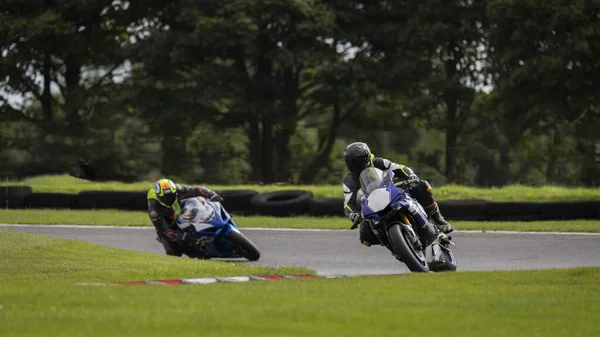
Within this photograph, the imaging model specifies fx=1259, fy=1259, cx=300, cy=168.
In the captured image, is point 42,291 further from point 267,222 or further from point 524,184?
point 524,184

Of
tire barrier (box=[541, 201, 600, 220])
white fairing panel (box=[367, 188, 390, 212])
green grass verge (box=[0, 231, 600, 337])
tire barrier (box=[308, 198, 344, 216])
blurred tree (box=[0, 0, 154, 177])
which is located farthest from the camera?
blurred tree (box=[0, 0, 154, 177])

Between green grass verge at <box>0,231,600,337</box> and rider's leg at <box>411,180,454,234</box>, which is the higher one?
rider's leg at <box>411,180,454,234</box>

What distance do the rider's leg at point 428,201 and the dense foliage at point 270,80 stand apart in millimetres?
14055

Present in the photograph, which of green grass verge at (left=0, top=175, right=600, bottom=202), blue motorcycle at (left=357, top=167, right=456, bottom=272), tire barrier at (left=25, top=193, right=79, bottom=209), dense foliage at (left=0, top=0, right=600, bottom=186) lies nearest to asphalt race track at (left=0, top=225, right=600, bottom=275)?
blue motorcycle at (left=357, top=167, right=456, bottom=272)

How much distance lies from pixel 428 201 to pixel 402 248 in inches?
33.7

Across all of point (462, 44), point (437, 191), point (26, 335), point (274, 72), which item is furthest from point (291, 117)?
point (26, 335)

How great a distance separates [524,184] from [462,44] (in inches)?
450

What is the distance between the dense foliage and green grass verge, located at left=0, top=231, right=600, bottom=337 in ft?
52.7

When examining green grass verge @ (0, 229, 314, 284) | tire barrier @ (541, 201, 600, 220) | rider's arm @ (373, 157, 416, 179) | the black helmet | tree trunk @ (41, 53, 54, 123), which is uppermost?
tree trunk @ (41, 53, 54, 123)

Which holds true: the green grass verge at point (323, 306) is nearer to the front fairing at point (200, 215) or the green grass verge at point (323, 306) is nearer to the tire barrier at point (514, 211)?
the front fairing at point (200, 215)

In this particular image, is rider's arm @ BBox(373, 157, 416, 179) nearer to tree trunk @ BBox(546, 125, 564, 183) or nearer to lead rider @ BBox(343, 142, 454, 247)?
lead rider @ BBox(343, 142, 454, 247)

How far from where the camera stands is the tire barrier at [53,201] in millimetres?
23578

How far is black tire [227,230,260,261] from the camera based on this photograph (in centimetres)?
1447

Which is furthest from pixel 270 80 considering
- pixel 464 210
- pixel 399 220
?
pixel 399 220
